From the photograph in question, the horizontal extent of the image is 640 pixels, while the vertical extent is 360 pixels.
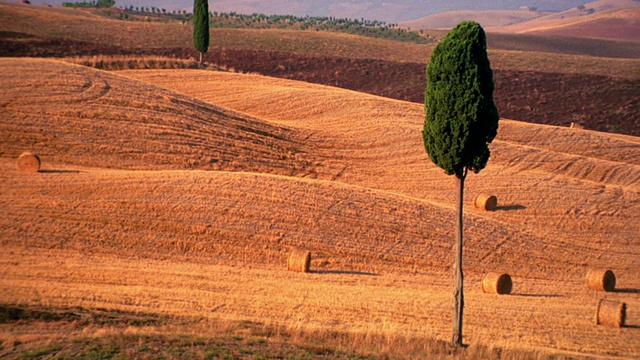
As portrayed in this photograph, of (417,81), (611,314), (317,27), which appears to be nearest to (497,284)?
(611,314)

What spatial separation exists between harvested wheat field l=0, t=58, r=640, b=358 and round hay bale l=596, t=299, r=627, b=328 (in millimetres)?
218

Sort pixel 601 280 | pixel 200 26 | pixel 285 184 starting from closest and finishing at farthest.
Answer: pixel 601 280
pixel 285 184
pixel 200 26

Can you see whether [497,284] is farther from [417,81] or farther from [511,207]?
[417,81]

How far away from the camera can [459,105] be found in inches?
691

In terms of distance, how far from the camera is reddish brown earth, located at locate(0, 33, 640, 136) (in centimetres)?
6128

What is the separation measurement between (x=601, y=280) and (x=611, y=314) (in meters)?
3.99

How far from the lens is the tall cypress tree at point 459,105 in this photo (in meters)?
17.5

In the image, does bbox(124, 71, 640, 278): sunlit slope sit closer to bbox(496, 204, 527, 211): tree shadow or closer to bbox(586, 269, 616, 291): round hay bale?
bbox(496, 204, 527, 211): tree shadow

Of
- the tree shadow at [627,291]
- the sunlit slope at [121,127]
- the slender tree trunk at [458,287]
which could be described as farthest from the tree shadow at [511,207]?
the slender tree trunk at [458,287]

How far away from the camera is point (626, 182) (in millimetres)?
39594

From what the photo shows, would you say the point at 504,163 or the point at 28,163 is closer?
the point at 28,163

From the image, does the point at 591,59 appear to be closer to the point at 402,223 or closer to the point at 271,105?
the point at 271,105

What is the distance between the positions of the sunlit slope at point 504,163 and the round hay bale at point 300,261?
8.70 metres

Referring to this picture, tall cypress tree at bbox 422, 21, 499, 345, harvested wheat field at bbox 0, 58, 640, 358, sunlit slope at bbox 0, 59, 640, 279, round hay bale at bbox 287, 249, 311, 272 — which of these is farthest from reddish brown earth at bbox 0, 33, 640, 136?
tall cypress tree at bbox 422, 21, 499, 345
